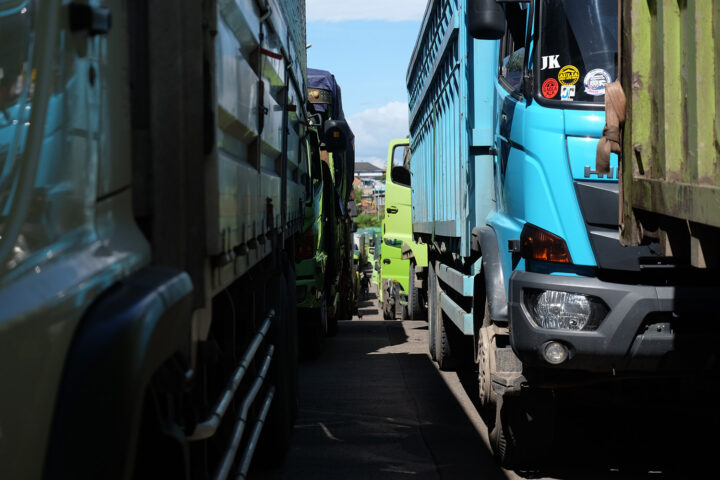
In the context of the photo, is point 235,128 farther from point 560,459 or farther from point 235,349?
point 560,459

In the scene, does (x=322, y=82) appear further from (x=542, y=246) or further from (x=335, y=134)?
(x=542, y=246)

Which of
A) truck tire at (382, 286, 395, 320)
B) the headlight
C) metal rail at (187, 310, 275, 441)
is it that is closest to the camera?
metal rail at (187, 310, 275, 441)

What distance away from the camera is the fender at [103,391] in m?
1.71

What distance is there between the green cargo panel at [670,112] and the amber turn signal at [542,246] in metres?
0.76

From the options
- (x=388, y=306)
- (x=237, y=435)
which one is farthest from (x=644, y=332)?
(x=388, y=306)

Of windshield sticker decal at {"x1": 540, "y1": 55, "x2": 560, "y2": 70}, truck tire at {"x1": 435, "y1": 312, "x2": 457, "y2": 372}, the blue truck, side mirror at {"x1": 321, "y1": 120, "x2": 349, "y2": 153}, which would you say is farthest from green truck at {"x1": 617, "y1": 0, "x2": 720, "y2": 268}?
side mirror at {"x1": 321, "y1": 120, "x2": 349, "y2": 153}

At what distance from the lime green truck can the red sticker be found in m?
7.75

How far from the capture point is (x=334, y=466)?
19.2ft

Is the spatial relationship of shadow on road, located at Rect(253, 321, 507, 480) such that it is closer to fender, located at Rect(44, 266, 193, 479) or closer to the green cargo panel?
the green cargo panel

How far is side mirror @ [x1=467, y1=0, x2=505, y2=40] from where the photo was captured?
16.3 feet

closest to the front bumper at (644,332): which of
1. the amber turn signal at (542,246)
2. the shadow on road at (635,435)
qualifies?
the amber turn signal at (542,246)

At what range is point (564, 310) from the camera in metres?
4.65

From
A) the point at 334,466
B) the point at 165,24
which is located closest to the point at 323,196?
the point at 334,466

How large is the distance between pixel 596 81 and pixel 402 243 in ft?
34.9
